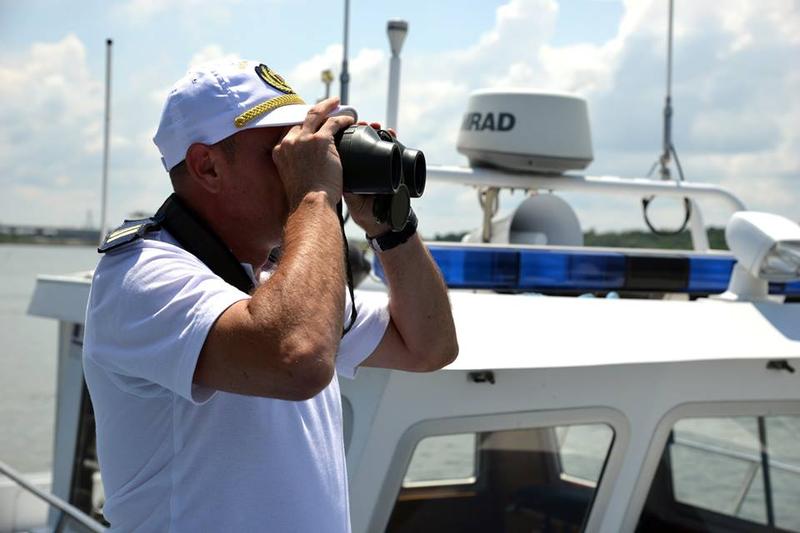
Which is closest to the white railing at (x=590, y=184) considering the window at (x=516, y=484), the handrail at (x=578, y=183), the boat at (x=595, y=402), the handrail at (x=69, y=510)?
the handrail at (x=578, y=183)

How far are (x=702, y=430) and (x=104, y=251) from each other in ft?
6.57

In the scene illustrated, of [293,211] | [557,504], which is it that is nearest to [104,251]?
[293,211]

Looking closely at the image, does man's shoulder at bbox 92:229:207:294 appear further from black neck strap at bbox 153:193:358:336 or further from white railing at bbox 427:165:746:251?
white railing at bbox 427:165:746:251

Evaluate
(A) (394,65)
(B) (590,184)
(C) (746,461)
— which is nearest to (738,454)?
(C) (746,461)

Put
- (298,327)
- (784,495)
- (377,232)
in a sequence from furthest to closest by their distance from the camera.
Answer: (784,495) → (377,232) → (298,327)

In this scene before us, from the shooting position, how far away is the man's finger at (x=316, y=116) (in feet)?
5.24

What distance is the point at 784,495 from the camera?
3.02 m

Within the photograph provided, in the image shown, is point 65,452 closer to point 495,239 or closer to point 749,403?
point 495,239

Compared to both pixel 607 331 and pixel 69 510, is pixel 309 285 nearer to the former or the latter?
pixel 607 331

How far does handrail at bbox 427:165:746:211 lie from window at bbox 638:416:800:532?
136 cm

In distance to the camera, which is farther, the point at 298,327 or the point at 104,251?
the point at 104,251

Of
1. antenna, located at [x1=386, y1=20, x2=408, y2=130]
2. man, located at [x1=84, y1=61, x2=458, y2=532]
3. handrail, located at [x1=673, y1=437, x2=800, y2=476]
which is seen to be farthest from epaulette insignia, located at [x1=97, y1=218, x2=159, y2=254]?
antenna, located at [x1=386, y1=20, x2=408, y2=130]

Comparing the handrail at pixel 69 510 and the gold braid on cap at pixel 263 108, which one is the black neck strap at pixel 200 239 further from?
the handrail at pixel 69 510

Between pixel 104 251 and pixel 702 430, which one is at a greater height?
pixel 104 251
